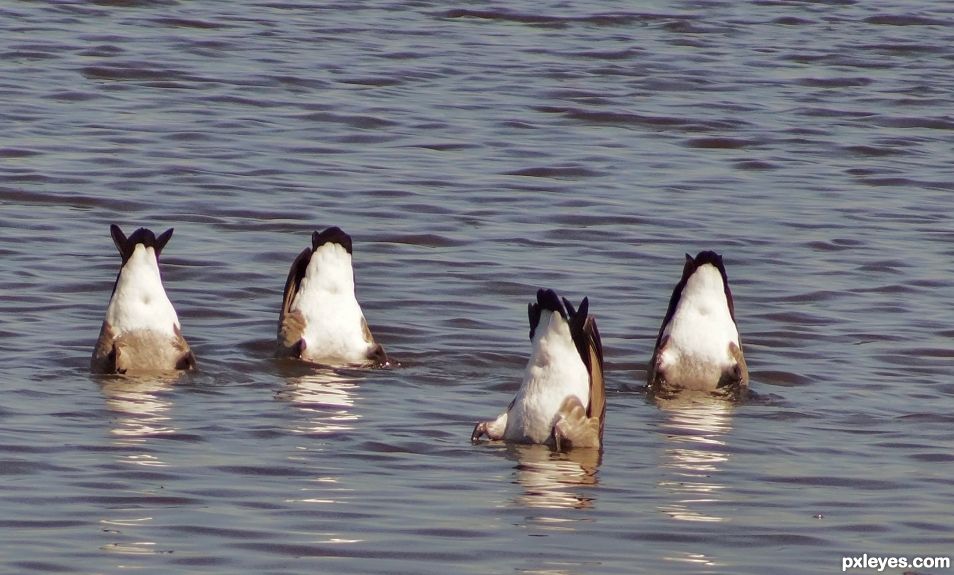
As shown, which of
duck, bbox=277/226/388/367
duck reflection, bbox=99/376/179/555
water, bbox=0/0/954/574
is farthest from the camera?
duck, bbox=277/226/388/367

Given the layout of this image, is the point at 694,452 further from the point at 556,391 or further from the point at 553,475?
the point at 553,475

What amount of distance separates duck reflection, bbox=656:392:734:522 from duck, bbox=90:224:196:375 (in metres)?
2.36

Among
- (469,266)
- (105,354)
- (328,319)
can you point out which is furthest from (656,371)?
(469,266)

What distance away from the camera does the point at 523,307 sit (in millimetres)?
11336

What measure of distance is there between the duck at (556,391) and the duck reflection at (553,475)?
0.05 metres

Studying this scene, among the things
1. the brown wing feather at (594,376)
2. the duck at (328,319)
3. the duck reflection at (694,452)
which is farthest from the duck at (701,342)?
the duck at (328,319)

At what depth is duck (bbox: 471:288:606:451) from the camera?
Result: 7922 mm

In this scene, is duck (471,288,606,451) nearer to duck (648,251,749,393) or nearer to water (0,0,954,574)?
water (0,0,954,574)

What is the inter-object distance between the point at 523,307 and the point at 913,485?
4037 millimetres

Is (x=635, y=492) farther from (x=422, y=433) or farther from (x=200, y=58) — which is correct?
(x=200, y=58)

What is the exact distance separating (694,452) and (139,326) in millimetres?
2921

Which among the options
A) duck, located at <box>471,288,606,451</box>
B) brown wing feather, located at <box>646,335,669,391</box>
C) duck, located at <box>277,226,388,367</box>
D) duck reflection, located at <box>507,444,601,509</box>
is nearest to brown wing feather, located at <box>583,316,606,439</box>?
duck, located at <box>471,288,606,451</box>

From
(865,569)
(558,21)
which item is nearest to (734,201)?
(865,569)

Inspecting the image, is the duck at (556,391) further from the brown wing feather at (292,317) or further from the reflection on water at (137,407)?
the brown wing feather at (292,317)
